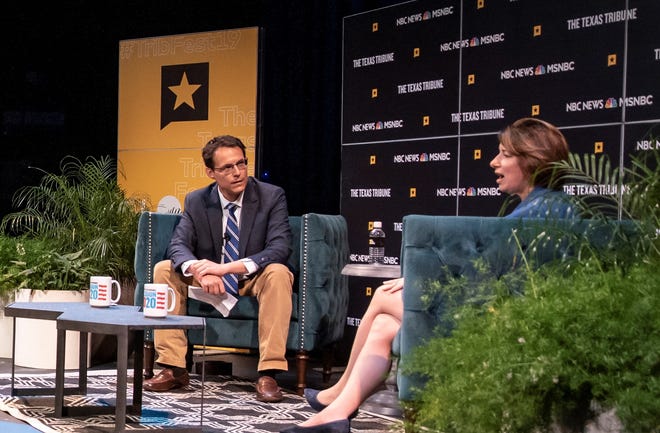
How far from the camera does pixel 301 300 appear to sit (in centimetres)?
467

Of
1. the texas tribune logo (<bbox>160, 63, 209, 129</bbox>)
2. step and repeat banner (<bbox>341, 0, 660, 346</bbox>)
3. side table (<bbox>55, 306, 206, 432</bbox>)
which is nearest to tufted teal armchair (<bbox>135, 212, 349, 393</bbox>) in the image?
side table (<bbox>55, 306, 206, 432</bbox>)

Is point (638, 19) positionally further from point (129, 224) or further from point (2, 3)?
point (2, 3)

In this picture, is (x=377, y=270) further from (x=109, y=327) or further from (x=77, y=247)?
(x=77, y=247)

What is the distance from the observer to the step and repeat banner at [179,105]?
652 cm

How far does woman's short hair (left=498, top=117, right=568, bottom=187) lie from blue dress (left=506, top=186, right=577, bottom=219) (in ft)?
0.32

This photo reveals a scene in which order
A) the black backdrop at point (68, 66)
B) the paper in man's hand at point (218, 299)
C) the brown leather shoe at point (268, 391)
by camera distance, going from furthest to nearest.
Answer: the black backdrop at point (68, 66) → the paper in man's hand at point (218, 299) → the brown leather shoe at point (268, 391)

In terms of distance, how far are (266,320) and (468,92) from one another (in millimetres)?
1837

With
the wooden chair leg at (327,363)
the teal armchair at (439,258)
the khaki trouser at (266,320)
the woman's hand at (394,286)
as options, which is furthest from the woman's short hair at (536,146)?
the wooden chair leg at (327,363)

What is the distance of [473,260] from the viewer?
9.51 ft

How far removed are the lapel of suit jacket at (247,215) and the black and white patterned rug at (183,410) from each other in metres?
0.70

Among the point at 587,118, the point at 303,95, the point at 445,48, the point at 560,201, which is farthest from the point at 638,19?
the point at 303,95

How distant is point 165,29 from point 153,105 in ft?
3.11

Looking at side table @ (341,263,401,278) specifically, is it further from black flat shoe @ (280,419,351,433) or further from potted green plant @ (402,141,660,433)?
potted green plant @ (402,141,660,433)

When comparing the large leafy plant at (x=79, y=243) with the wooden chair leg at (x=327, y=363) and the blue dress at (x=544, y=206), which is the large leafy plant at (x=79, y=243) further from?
the blue dress at (x=544, y=206)
